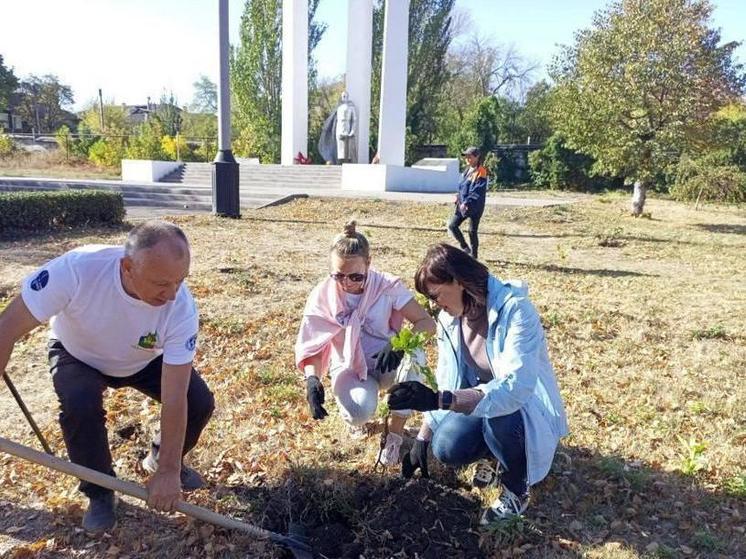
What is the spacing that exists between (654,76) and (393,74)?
8.58 meters

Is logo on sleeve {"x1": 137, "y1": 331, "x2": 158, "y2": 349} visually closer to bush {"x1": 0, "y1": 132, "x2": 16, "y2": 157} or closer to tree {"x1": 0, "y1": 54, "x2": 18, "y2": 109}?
bush {"x1": 0, "y1": 132, "x2": 16, "y2": 157}

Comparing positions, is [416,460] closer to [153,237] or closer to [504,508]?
[504,508]

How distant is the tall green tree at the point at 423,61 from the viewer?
30.9 m

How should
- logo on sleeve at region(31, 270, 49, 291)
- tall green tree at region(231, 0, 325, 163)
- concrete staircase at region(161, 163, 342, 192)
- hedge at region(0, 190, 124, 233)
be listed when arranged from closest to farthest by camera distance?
1. logo on sleeve at region(31, 270, 49, 291)
2. hedge at region(0, 190, 124, 233)
3. concrete staircase at region(161, 163, 342, 192)
4. tall green tree at region(231, 0, 325, 163)

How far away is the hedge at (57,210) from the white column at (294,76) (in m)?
13.0

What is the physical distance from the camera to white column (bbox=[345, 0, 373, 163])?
21.5 meters

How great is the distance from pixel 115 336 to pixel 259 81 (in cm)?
2979

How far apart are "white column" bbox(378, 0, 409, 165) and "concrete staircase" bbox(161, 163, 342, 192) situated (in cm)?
194

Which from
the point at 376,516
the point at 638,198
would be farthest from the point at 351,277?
the point at 638,198

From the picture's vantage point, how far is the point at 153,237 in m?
1.95

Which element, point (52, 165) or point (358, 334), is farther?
point (52, 165)

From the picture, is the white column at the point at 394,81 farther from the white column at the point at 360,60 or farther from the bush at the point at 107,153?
the bush at the point at 107,153

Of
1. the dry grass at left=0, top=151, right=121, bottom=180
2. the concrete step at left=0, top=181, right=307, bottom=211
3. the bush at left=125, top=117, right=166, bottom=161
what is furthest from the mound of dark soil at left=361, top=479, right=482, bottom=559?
the bush at left=125, top=117, right=166, bottom=161

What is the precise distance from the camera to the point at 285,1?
70.4ft
